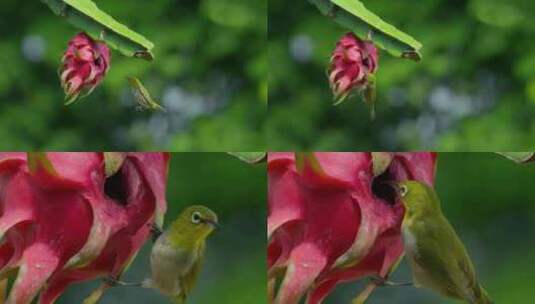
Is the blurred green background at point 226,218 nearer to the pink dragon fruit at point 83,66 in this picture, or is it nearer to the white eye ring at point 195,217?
the white eye ring at point 195,217

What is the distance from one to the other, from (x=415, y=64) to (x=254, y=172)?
535 mm

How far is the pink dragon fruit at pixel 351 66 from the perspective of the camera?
3.48m

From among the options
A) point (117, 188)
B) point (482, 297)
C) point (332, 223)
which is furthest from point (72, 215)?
point (482, 297)

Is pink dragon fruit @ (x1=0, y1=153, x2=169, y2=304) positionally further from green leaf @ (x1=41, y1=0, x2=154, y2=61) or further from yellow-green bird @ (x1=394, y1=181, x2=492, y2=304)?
yellow-green bird @ (x1=394, y1=181, x2=492, y2=304)

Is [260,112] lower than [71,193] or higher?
higher

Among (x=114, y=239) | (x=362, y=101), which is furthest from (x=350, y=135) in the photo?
(x=114, y=239)

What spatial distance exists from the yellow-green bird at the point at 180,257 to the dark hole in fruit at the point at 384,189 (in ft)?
1.49

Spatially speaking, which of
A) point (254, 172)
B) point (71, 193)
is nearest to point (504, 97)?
point (254, 172)

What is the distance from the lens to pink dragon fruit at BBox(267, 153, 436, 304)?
11.4ft

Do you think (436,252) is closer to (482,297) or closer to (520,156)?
(482,297)

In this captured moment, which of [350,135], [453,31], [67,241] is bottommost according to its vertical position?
[67,241]

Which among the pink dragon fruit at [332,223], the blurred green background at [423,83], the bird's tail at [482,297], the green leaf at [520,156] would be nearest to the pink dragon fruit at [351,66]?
the blurred green background at [423,83]

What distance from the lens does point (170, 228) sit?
11.5 feet

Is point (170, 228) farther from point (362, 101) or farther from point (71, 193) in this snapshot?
point (362, 101)
